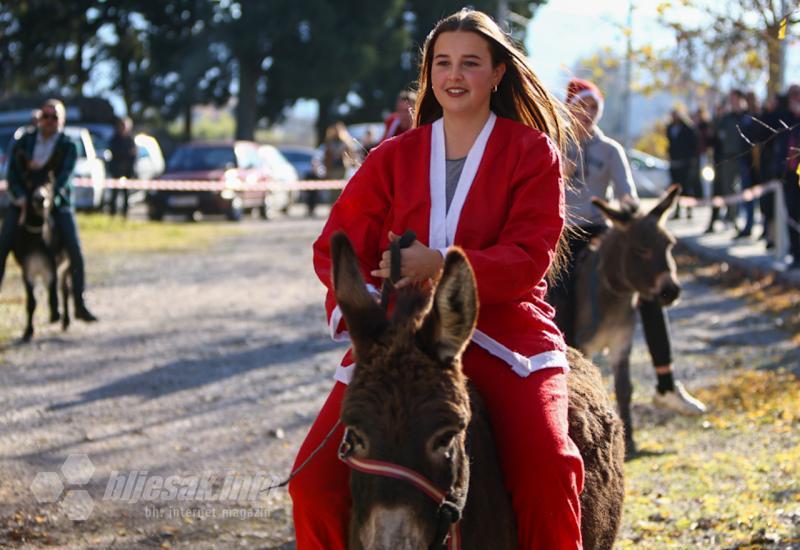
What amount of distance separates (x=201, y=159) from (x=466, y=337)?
27791 millimetres

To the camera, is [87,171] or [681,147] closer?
[681,147]

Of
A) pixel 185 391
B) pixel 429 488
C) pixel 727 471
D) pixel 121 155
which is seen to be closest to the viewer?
pixel 429 488

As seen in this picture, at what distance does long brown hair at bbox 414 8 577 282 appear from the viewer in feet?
13.9

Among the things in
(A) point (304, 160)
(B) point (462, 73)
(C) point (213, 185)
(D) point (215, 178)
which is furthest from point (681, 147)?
(B) point (462, 73)

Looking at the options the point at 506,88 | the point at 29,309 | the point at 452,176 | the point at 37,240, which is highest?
the point at 506,88

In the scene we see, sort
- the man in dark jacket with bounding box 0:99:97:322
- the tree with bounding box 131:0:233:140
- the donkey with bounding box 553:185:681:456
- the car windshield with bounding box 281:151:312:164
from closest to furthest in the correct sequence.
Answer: the donkey with bounding box 553:185:681:456, the man in dark jacket with bounding box 0:99:97:322, the car windshield with bounding box 281:151:312:164, the tree with bounding box 131:0:233:140

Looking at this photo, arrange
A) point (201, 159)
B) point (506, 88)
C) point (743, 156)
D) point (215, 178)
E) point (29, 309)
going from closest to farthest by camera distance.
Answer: point (506, 88), point (29, 309), point (743, 156), point (215, 178), point (201, 159)

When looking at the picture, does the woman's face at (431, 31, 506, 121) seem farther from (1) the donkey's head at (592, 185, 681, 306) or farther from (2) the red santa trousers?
(1) the donkey's head at (592, 185, 681, 306)

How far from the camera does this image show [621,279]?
29.6 feet

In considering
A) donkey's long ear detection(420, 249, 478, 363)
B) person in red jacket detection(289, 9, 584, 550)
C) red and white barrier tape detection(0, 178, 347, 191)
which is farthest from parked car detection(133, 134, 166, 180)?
donkey's long ear detection(420, 249, 478, 363)

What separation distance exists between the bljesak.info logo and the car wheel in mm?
22132

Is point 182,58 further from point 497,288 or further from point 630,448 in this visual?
point 497,288

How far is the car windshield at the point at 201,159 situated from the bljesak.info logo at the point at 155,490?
2304 centimetres

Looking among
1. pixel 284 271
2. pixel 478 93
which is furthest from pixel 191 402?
pixel 284 271
